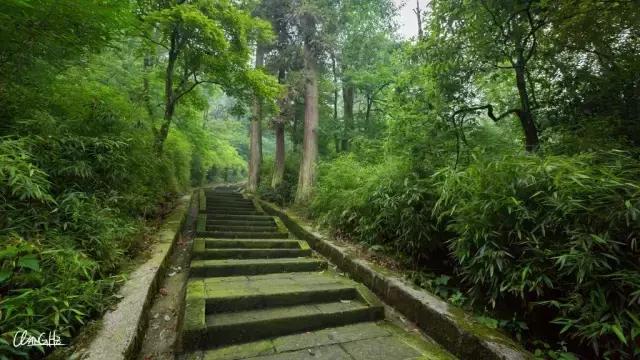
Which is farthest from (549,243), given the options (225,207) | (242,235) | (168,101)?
(225,207)

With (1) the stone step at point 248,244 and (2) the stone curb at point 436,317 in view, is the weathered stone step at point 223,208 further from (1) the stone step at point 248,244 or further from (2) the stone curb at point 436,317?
(2) the stone curb at point 436,317

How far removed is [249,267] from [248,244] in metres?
1.12

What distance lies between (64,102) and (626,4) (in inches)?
299

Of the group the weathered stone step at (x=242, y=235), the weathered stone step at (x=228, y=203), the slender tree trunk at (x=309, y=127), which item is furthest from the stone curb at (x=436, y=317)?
the weathered stone step at (x=228, y=203)

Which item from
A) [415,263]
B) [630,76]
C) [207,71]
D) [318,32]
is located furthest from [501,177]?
[318,32]

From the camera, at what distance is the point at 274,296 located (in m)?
3.38

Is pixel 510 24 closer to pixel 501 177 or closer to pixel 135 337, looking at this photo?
pixel 501 177

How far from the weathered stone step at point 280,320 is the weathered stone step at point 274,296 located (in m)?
0.07

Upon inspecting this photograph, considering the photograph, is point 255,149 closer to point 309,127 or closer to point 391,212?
point 309,127

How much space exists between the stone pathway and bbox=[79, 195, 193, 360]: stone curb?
387 millimetres

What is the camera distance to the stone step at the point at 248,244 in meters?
5.30

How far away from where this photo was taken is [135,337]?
2377 millimetres

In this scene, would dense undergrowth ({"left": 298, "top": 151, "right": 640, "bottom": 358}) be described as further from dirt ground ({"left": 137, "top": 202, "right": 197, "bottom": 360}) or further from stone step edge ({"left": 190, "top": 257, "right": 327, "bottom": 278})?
dirt ground ({"left": 137, "top": 202, "right": 197, "bottom": 360})

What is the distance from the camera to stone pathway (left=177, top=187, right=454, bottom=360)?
2.65m
